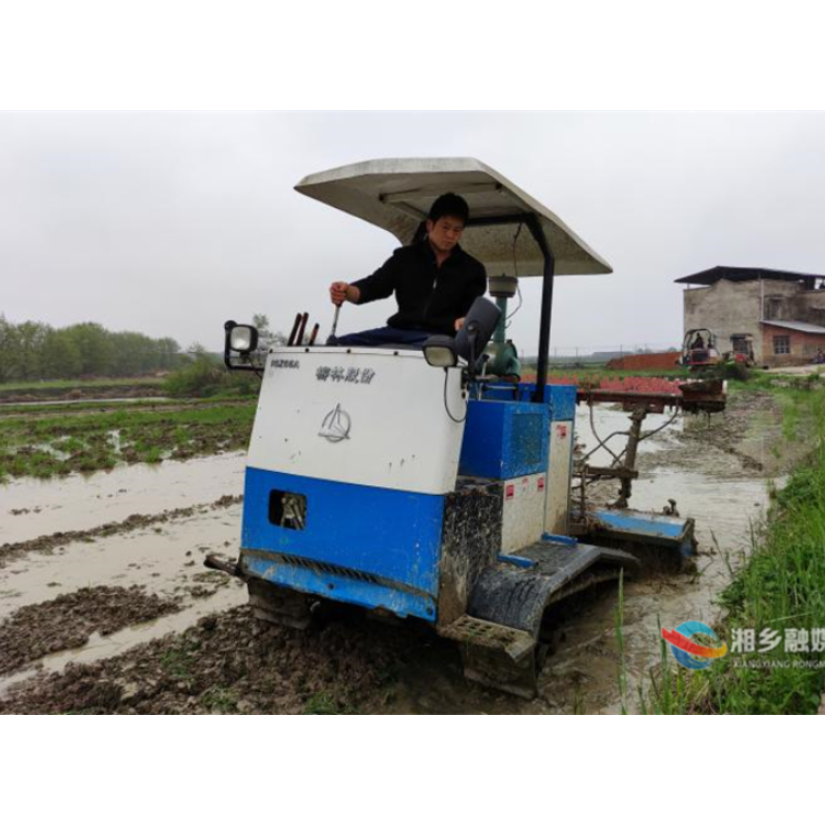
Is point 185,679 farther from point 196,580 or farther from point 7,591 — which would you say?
point 7,591

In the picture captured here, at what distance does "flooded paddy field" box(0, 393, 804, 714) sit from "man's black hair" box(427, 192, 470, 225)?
2371 mm

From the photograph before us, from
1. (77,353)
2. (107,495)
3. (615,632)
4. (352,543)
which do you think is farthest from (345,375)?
(77,353)

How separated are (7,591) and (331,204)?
4.02 metres

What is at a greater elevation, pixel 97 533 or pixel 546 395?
pixel 546 395

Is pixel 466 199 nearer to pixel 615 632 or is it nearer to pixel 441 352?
pixel 441 352

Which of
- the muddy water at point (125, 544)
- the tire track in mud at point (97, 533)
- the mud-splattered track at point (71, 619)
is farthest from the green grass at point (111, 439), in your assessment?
the mud-splattered track at point (71, 619)

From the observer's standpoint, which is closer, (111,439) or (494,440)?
(494,440)

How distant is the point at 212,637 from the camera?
395 cm

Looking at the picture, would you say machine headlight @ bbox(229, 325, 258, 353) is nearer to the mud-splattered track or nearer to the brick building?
the mud-splattered track

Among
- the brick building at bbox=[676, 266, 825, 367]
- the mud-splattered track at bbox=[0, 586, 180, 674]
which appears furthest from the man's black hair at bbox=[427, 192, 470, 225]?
the brick building at bbox=[676, 266, 825, 367]

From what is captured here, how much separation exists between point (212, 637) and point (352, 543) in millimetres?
1509

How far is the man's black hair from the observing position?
359 centimetres

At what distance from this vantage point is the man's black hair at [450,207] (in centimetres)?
359

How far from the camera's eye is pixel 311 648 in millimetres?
3693
